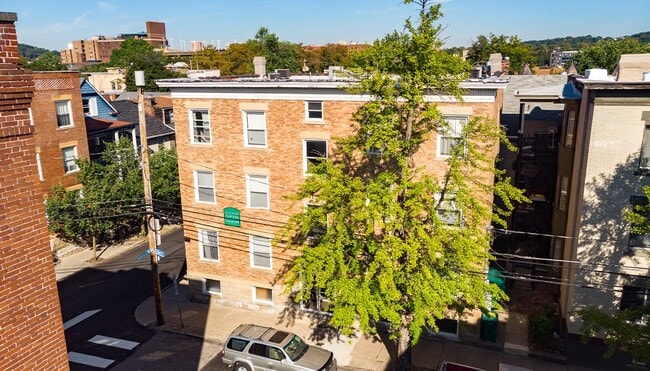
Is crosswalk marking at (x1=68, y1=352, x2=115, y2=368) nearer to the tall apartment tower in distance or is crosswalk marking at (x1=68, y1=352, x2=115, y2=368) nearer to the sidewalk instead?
the sidewalk

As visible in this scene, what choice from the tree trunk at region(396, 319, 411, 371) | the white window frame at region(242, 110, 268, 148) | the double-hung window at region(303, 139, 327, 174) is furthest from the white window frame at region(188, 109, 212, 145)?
the tree trunk at region(396, 319, 411, 371)

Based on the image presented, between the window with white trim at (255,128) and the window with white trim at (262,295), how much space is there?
752cm

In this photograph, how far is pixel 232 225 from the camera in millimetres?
23297

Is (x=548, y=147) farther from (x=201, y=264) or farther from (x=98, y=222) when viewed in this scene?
(x=98, y=222)

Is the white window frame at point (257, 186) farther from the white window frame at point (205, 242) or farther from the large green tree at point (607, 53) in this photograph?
the large green tree at point (607, 53)

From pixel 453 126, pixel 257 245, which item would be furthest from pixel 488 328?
pixel 257 245

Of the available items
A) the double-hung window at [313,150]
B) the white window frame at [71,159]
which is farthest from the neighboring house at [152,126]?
the double-hung window at [313,150]

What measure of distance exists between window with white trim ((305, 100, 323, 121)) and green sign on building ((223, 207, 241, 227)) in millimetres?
5974

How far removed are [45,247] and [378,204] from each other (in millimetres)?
10246

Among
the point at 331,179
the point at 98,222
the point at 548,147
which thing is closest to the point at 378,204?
the point at 331,179

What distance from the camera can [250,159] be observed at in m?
22.2

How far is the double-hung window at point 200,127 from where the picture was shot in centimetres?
2275

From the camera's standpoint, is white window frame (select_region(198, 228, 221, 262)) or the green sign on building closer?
the green sign on building

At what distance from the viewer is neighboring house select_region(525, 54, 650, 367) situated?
17.9m
